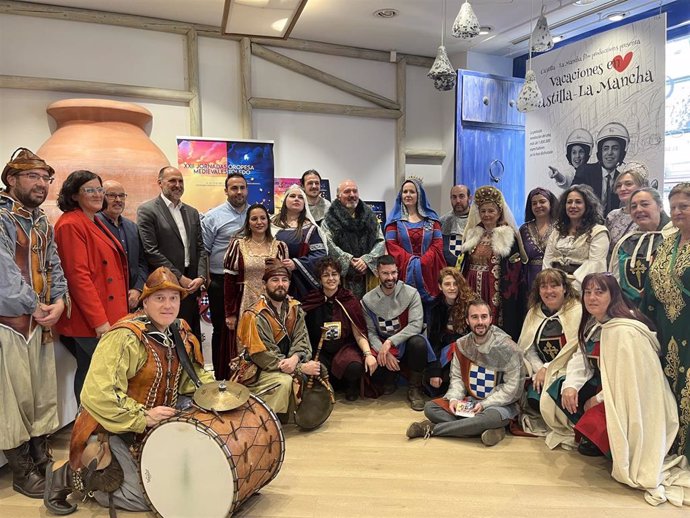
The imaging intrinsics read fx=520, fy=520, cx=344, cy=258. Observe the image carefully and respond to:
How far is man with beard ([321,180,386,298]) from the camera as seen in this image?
377cm

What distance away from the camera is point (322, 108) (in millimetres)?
5848

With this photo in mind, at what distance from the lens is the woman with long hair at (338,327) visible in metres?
3.54

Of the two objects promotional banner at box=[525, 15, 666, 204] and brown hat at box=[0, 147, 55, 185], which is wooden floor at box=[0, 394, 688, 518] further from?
promotional banner at box=[525, 15, 666, 204]

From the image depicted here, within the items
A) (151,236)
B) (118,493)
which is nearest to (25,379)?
(118,493)

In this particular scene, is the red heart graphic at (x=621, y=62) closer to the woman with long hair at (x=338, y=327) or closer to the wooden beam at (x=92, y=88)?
the woman with long hair at (x=338, y=327)

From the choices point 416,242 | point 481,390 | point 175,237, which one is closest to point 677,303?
point 481,390

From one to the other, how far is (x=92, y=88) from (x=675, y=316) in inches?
195

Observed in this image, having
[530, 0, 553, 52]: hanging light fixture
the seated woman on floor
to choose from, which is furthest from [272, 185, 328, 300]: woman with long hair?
[530, 0, 553, 52]: hanging light fixture

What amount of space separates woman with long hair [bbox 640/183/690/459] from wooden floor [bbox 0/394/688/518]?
479mm

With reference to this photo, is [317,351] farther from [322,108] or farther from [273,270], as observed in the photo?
[322,108]

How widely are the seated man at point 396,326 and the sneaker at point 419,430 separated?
0.49 metres

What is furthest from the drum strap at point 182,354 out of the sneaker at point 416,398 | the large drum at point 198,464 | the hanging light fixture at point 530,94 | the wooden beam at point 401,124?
the wooden beam at point 401,124

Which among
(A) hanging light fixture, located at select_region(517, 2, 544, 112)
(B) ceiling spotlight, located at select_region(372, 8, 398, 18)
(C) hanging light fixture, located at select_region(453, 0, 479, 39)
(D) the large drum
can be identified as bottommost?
(D) the large drum

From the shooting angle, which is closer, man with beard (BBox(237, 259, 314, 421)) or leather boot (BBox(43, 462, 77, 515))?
leather boot (BBox(43, 462, 77, 515))
